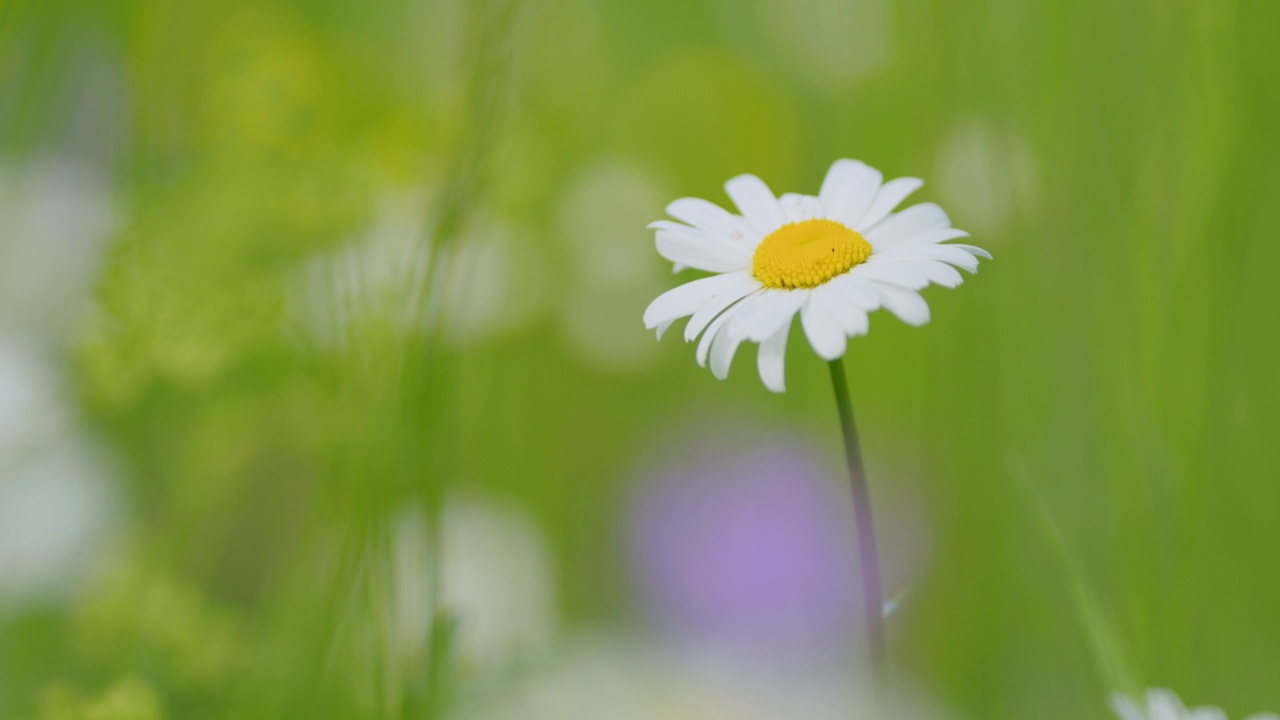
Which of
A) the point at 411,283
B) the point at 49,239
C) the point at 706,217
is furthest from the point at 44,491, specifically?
the point at 706,217

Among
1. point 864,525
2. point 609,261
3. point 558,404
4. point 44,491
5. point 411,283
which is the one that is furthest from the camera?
point 609,261

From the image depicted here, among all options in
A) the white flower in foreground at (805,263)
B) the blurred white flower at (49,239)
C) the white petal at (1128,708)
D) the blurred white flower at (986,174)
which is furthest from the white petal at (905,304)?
the blurred white flower at (49,239)

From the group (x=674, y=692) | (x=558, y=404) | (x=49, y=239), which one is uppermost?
(x=49, y=239)

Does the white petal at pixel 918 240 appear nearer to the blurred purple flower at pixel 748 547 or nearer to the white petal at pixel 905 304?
the white petal at pixel 905 304

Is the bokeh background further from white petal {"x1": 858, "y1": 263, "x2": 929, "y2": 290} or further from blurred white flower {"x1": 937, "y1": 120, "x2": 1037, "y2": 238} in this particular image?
white petal {"x1": 858, "y1": 263, "x2": 929, "y2": 290}

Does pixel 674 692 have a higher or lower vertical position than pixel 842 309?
lower

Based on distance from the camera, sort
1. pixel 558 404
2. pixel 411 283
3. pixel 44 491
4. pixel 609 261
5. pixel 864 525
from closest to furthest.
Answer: pixel 864 525 < pixel 411 283 < pixel 44 491 < pixel 558 404 < pixel 609 261

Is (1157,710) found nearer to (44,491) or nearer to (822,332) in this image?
(822,332)

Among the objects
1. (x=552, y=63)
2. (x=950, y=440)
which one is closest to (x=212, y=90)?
(x=552, y=63)

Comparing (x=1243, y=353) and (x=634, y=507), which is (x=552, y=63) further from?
(x=1243, y=353)
